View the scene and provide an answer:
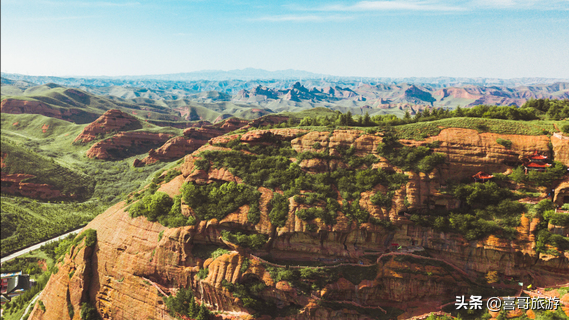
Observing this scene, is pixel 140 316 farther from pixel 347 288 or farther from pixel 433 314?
pixel 433 314

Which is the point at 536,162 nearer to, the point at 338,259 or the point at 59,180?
the point at 338,259

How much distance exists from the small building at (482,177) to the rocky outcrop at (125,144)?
139561 millimetres

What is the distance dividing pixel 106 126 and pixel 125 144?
21.2 meters

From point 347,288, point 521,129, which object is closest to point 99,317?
point 347,288

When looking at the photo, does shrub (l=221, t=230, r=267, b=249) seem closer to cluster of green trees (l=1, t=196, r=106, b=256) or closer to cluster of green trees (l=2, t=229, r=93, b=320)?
cluster of green trees (l=2, t=229, r=93, b=320)

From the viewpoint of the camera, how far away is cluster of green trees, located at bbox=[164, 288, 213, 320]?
132 feet

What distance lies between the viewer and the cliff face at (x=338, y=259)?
38.7 metres

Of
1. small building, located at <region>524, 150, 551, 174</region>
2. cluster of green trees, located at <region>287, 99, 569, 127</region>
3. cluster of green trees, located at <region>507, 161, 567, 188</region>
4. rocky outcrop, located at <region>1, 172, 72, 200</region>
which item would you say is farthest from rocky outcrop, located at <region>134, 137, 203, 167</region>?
cluster of green trees, located at <region>507, 161, 567, 188</region>

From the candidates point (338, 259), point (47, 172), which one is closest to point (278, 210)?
point (338, 259)

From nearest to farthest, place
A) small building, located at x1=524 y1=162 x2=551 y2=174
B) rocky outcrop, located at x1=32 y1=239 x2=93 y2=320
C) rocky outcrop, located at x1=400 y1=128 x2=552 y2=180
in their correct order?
small building, located at x1=524 y1=162 x2=551 y2=174, rocky outcrop, located at x1=400 y1=128 x2=552 y2=180, rocky outcrop, located at x1=32 y1=239 x2=93 y2=320

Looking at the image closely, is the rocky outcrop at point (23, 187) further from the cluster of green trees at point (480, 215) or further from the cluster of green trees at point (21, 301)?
the cluster of green trees at point (480, 215)

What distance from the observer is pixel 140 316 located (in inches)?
1676

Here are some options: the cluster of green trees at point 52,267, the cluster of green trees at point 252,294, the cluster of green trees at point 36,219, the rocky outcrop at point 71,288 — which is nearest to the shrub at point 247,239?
the cluster of green trees at point 252,294

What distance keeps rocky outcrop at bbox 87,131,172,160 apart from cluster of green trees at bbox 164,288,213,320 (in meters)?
114
